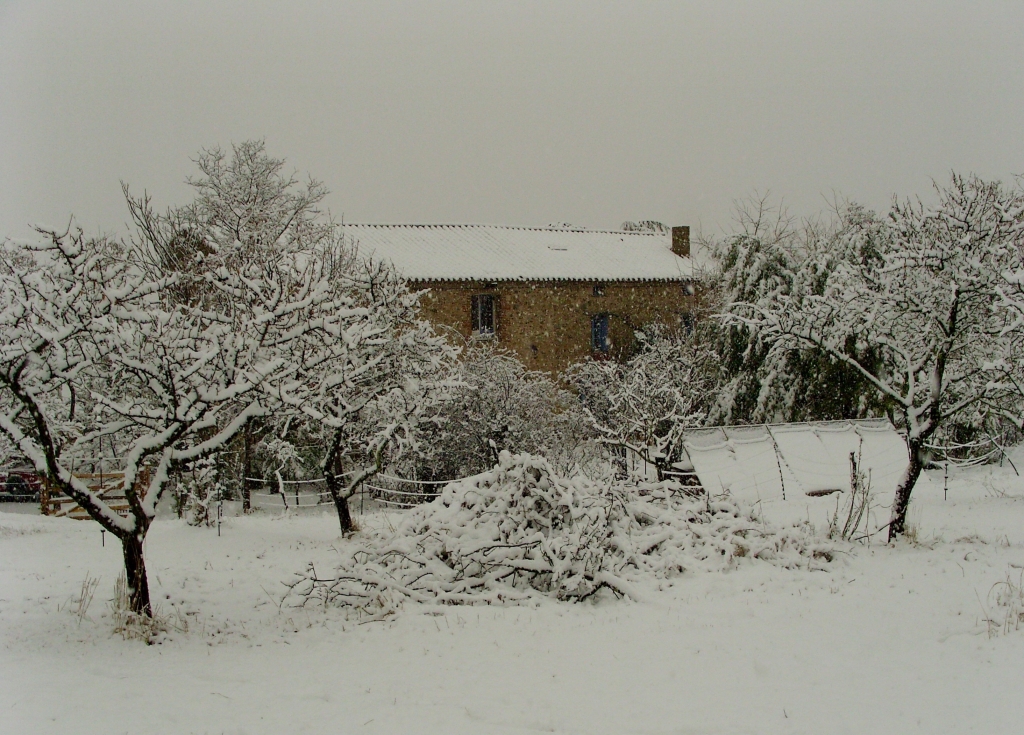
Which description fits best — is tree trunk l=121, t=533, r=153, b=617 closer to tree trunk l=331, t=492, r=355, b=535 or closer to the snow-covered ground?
the snow-covered ground

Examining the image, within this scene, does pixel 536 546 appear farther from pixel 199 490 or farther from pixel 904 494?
pixel 199 490

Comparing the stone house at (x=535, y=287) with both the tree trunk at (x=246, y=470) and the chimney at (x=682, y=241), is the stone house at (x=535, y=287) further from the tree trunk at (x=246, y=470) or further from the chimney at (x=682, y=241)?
the tree trunk at (x=246, y=470)

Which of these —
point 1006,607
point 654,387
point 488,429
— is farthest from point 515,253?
point 1006,607

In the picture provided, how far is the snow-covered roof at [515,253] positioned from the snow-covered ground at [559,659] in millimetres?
19445

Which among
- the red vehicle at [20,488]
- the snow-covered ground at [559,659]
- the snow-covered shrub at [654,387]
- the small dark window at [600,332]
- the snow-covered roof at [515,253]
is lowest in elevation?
the red vehicle at [20,488]

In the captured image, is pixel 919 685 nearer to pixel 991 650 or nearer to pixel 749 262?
pixel 991 650

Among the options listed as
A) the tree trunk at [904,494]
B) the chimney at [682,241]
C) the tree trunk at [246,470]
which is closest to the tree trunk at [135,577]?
the tree trunk at [246,470]

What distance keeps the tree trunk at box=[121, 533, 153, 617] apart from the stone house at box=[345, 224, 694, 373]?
1944 centimetres

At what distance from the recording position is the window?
92.3 feet

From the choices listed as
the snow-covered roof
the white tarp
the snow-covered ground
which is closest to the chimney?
the snow-covered roof

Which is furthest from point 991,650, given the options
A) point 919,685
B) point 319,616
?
point 319,616

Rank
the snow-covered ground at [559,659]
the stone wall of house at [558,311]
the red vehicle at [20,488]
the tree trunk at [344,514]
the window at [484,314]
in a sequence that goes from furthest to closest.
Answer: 1. the window at [484,314]
2. the stone wall of house at [558,311]
3. the red vehicle at [20,488]
4. the tree trunk at [344,514]
5. the snow-covered ground at [559,659]

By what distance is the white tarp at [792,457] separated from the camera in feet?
51.6

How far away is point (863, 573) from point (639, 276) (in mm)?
22327
